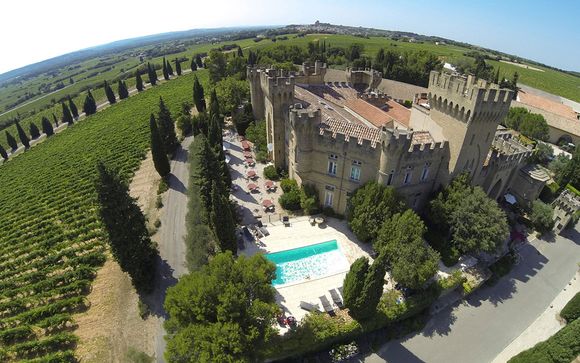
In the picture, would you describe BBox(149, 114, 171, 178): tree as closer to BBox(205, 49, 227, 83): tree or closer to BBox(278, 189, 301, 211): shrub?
BBox(278, 189, 301, 211): shrub

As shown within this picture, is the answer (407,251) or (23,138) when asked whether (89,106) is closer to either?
(23,138)

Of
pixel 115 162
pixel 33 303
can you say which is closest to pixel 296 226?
pixel 33 303

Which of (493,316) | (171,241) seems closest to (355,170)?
(493,316)

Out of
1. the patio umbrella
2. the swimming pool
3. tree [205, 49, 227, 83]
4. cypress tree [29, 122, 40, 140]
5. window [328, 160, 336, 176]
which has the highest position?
tree [205, 49, 227, 83]

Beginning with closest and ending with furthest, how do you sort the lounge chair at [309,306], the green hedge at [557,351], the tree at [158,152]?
the green hedge at [557,351] → the lounge chair at [309,306] → the tree at [158,152]

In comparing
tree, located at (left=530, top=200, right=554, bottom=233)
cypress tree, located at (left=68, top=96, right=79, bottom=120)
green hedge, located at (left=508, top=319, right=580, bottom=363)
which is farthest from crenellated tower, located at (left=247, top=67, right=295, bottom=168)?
cypress tree, located at (left=68, top=96, right=79, bottom=120)

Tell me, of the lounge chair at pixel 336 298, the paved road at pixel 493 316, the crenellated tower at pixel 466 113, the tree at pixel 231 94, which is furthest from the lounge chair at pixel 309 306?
the tree at pixel 231 94

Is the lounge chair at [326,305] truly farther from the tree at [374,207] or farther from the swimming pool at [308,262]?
the tree at [374,207]
